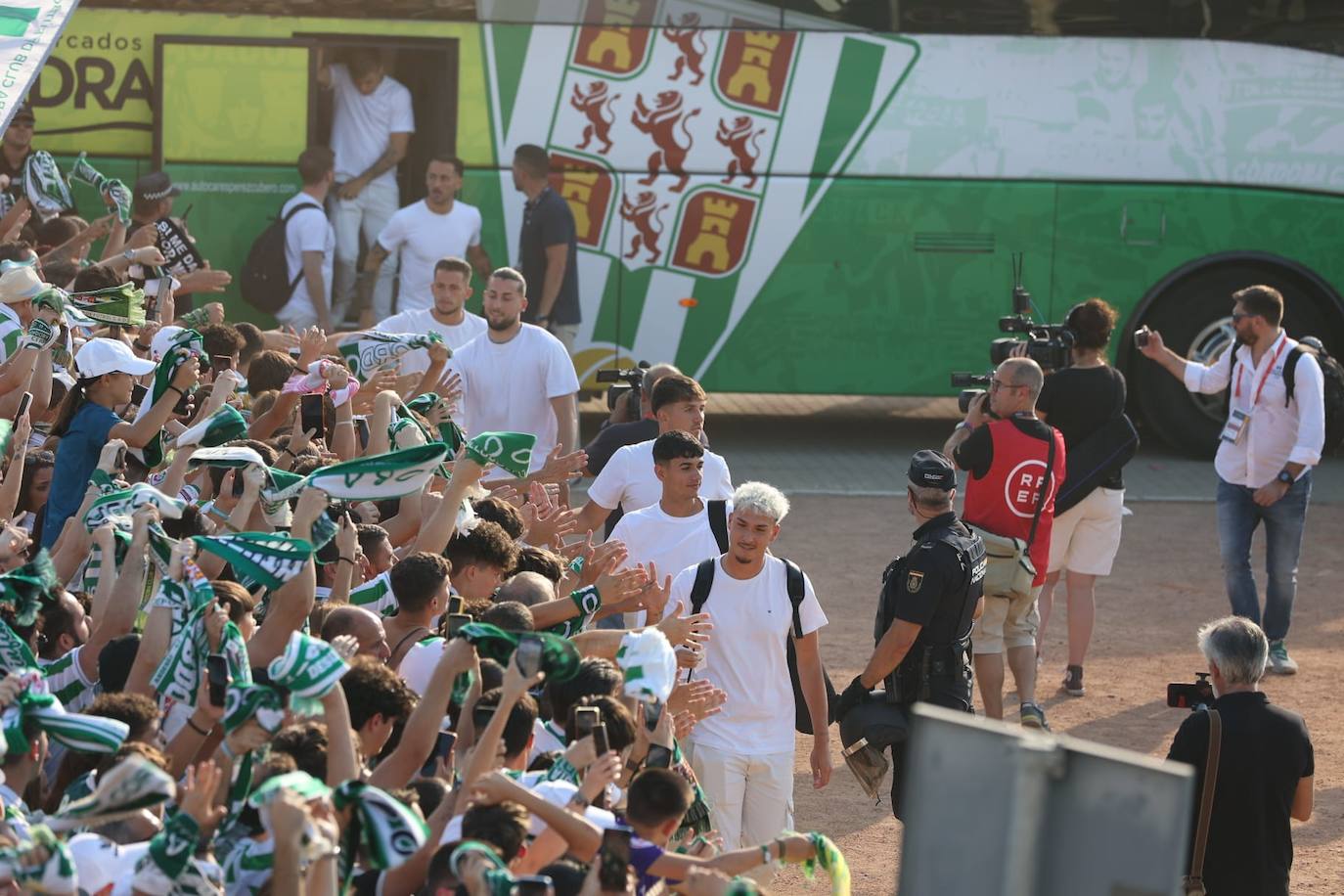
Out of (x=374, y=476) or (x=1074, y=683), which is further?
(x=1074, y=683)

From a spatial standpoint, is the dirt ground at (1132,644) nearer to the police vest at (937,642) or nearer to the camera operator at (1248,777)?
the police vest at (937,642)

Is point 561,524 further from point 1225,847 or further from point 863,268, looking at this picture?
point 863,268

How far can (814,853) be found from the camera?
438 cm

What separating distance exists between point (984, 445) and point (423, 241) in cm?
609

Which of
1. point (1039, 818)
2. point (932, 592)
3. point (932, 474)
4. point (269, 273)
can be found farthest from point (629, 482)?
point (269, 273)

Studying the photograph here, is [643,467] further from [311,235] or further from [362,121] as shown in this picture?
[362,121]

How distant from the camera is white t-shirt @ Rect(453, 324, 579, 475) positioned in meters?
9.39

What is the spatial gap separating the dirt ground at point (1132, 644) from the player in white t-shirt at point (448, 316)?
8.24 ft

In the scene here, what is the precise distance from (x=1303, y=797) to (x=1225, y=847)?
11.7 inches

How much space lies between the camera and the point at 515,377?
9.39 m

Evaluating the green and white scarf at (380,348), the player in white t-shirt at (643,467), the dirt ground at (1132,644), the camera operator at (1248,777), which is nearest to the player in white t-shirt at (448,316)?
the green and white scarf at (380,348)

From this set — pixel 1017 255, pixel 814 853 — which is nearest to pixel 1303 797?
pixel 814 853

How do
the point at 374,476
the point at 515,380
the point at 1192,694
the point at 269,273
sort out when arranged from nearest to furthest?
1. the point at 374,476
2. the point at 1192,694
3. the point at 515,380
4. the point at 269,273

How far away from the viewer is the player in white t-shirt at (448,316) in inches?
391
